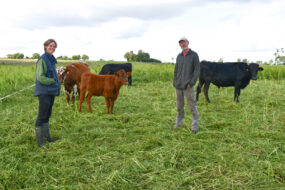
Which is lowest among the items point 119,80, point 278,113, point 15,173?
point 15,173

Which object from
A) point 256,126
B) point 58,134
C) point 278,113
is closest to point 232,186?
point 256,126

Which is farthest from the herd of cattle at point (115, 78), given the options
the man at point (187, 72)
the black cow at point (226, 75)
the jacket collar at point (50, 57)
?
the jacket collar at point (50, 57)

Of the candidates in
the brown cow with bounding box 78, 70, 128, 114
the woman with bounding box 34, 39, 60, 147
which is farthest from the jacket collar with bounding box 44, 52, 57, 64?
the brown cow with bounding box 78, 70, 128, 114

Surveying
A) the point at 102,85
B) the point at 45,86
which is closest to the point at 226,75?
the point at 102,85

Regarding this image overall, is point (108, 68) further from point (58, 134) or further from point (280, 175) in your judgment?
point (280, 175)

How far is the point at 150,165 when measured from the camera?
10.7 ft

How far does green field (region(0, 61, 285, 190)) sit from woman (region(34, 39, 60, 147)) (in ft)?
1.09

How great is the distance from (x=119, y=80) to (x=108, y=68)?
23.5 ft

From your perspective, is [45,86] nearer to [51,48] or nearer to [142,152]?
[51,48]

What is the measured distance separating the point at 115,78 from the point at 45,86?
245 centimetres

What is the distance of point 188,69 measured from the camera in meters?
4.59

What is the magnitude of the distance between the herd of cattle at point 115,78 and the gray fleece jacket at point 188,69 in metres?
1.81

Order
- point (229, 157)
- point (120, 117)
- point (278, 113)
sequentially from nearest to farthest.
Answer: point (229, 157) → point (120, 117) → point (278, 113)

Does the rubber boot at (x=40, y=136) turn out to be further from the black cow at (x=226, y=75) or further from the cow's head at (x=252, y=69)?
the cow's head at (x=252, y=69)
